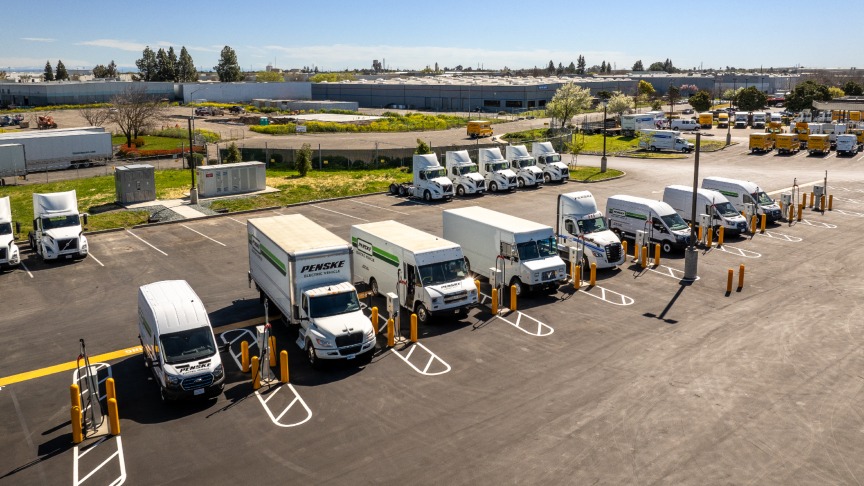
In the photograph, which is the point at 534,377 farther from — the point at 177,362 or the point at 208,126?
the point at 208,126

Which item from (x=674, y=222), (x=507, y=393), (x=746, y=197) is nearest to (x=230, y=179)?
(x=674, y=222)

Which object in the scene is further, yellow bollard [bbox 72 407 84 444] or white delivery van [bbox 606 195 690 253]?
white delivery van [bbox 606 195 690 253]

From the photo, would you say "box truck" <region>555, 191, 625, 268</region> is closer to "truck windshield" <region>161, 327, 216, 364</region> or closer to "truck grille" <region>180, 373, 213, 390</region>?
"truck windshield" <region>161, 327, 216, 364</region>

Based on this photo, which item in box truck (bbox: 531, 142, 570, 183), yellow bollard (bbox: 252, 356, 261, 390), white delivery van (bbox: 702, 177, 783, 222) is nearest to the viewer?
yellow bollard (bbox: 252, 356, 261, 390)

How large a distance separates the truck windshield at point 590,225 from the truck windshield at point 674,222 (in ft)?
13.5

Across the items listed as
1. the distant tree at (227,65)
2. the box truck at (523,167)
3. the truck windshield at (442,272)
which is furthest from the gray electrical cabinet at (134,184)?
the distant tree at (227,65)

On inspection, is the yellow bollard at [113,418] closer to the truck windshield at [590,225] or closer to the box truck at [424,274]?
the box truck at [424,274]

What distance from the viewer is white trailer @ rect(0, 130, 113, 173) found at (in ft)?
190

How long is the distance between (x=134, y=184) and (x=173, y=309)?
94.8 ft

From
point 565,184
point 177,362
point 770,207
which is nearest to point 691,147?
point 565,184

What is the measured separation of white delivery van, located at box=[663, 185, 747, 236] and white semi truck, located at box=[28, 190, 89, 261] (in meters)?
29.6

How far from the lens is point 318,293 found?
20.9 metres

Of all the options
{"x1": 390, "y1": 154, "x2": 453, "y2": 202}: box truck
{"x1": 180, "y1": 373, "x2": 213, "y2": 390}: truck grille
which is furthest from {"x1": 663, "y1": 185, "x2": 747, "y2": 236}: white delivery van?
{"x1": 180, "y1": 373, "x2": 213, "y2": 390}: truck grille

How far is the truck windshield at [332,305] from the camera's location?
2069 cm
